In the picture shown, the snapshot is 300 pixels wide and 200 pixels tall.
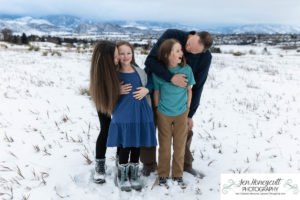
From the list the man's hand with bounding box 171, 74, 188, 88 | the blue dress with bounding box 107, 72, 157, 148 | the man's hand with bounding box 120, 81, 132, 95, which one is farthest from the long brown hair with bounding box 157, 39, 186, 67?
the man's hand with bounding box 120, 81, 132, 95

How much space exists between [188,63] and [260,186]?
5.73 ft

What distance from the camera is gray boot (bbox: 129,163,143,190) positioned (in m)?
2.57

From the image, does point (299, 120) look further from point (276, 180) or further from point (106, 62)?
point (106, 62)

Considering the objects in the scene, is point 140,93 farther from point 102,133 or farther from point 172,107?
point 102,133

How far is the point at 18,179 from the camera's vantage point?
2.60 m

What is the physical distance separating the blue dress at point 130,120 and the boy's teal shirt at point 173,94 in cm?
19

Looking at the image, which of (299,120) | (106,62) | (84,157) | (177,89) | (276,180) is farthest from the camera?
(299,120)

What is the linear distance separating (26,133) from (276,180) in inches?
155

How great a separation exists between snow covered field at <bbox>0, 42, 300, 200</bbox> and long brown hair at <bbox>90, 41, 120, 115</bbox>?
110 cm

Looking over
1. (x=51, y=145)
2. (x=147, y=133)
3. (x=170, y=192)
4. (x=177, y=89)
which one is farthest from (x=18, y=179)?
(x=177, y=89)

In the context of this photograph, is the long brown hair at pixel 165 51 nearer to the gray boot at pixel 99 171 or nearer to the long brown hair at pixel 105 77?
the long brown hair at pixel 105 77

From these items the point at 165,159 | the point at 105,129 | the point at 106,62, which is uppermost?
the point at 106,62

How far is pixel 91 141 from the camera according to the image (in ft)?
11.9

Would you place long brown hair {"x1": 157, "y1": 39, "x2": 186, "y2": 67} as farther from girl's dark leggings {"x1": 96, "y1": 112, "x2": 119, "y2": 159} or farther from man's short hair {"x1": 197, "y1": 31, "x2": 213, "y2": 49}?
girl's dark leggings {"x1": 96, "y1": 112, "x2": 119, "y2": 159}
